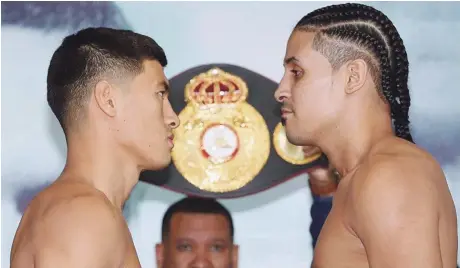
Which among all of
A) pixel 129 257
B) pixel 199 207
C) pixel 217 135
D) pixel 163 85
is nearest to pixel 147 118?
pixel 163 85

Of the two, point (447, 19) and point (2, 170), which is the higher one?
point (447, 19)

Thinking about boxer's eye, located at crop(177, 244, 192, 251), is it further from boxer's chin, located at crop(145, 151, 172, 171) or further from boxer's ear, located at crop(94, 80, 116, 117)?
boxer's ear, located at crop(94, 80, 116, 117)

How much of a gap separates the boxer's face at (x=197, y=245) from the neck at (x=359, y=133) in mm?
1002

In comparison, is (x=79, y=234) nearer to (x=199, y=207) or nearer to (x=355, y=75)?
(x=355, y=75)

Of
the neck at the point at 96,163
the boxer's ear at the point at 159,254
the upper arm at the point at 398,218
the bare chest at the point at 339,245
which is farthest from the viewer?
the boxer's ear at the point at 159,254

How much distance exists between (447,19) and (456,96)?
0.28m

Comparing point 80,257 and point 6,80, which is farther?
point 6,80

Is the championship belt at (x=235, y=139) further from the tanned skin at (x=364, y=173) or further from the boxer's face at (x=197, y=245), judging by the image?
the tanned skin at (x=364, y=173)

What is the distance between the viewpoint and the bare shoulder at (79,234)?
5.59 ft

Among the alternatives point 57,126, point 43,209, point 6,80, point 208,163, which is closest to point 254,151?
point 208,163

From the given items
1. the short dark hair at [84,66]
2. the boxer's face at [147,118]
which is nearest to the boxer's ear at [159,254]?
the boxer's face at [147,118]

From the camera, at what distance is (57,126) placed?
3.00 m

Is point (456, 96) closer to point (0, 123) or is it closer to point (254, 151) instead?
point (254, 151)

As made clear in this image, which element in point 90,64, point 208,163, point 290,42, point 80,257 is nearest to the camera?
point 80,257
